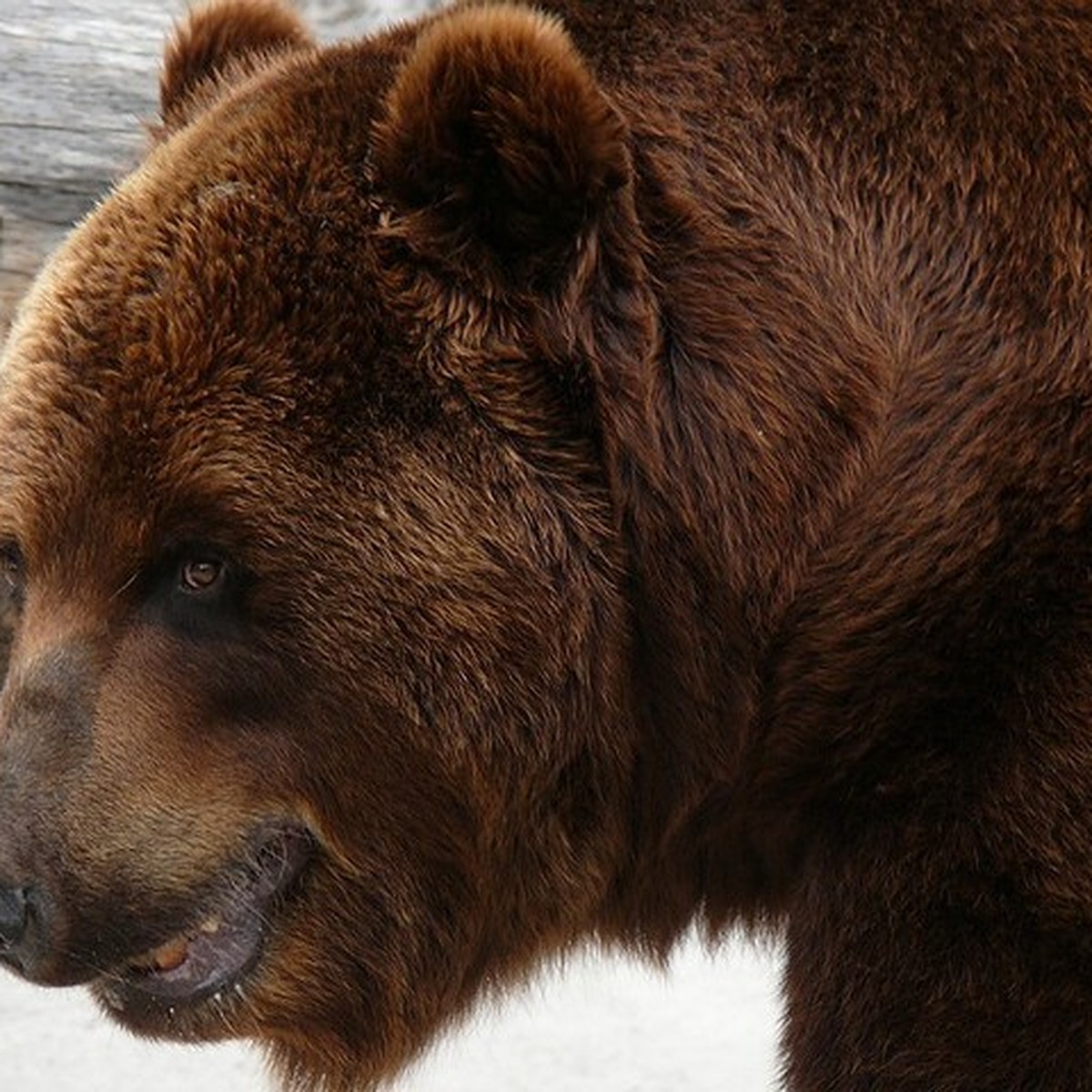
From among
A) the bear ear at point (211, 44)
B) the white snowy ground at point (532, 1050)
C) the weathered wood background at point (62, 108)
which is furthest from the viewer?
the white snowy ground at point (532, 1050)

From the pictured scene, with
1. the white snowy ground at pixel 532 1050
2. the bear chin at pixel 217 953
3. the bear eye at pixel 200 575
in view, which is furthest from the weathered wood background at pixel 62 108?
the bear chin at pixel 217 953

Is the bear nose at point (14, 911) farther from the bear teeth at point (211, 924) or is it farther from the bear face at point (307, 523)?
the bear teeth at point (211, 924)

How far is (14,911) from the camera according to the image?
281cm

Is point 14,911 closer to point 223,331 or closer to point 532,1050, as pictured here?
point 223,331

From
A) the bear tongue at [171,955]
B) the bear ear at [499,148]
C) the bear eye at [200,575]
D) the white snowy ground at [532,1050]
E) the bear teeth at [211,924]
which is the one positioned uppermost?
the bear ear at [499,148]

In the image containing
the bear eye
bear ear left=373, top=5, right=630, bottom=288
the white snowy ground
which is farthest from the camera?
the white snowy ground

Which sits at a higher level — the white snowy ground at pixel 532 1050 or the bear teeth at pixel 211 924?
the bear teeth at pixel 211 924

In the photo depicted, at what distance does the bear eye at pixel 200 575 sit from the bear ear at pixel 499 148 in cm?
48

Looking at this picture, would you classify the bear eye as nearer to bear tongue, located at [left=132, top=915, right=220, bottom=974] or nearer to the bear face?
the bear face

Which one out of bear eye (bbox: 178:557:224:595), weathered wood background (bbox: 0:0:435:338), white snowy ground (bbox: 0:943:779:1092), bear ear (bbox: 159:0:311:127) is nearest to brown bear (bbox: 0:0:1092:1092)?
bear eye (bbox: 178:557:224:595)

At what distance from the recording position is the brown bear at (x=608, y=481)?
2740 mm

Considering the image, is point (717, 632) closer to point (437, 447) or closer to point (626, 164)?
point (437, 447)

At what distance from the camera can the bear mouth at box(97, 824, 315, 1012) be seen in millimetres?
2918

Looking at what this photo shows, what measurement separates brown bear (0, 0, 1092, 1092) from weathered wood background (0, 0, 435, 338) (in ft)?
6.03
